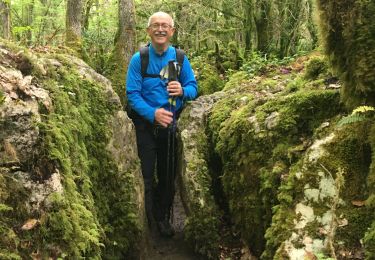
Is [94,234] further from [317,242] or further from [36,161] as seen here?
[317,242]

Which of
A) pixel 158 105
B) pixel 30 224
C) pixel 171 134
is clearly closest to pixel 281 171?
pixel 171 134

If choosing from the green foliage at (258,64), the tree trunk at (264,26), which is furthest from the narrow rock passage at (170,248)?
the tree trunk at (264,26)

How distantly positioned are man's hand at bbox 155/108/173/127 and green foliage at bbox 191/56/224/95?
3781 mm

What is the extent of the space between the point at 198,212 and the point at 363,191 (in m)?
2.98

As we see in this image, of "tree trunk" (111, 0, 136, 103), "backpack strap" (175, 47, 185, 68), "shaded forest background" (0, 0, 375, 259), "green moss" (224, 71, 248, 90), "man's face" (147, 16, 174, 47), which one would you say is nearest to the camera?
"shaded forest background" (0, 0, 375, 259)

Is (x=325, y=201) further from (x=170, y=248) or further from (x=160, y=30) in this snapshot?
(x=160, y=30)

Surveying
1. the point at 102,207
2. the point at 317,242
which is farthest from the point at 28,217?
the point at 317,242

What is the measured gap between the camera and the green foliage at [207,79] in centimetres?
1056

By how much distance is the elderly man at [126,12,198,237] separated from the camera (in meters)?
6.77

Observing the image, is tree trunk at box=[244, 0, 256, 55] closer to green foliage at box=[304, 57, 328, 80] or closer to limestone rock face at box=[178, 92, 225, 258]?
green foliage at box=[304, 57, 328, 80]

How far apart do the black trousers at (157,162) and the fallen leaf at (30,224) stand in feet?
11.6

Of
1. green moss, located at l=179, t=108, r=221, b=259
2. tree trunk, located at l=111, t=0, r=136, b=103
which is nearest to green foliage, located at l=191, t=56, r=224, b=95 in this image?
tree trunk, located at l=111, t=0, r=136, b=103

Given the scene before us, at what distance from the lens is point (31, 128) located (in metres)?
3.91

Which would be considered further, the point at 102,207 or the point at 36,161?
the point at 102,207
